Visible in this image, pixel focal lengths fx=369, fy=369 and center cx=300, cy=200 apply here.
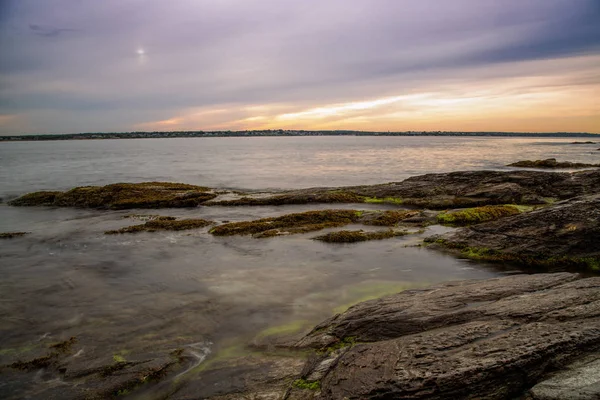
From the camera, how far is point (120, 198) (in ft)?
95.7

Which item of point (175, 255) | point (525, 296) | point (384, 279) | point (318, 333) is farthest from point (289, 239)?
point (525, 296)

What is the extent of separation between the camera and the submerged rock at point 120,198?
28.1 meters

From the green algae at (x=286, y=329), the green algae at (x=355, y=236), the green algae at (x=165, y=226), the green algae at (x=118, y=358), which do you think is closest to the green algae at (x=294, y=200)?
the green algae at (x=165, y=226)

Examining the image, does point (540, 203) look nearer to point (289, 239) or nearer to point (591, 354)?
point (289, 239)

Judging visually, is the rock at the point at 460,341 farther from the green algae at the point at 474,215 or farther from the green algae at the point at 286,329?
the green algae at the point at 474,215

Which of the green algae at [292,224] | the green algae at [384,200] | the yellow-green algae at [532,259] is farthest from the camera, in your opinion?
the green algae at [384,200]

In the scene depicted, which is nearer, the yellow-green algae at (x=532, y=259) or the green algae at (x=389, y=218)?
the yellow-green algae at (x=532, y=259)

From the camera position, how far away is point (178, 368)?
7828 millimetres

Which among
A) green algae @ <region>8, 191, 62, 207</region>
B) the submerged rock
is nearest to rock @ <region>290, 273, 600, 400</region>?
the submerged rock

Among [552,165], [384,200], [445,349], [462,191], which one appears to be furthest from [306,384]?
[552,165]

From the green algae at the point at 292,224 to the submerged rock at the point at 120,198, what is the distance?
30.0 feet

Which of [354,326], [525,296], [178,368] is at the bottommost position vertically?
[178,368]

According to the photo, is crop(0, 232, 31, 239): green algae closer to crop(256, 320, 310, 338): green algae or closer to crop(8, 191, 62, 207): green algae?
crop(8, 191, 62, 207): green algae

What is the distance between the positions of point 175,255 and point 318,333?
32.1ft
